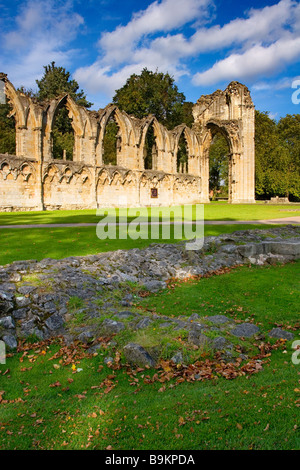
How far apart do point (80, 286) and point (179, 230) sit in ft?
23.7

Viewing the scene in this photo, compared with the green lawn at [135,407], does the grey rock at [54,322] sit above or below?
Result: above

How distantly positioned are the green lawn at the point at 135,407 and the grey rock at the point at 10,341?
260mm

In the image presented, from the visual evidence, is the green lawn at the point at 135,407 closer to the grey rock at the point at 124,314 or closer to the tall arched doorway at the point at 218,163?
the grey rock at the point at 124,314

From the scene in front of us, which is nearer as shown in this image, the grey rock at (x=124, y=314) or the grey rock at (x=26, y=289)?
the grey rock at (x=124, y=314)

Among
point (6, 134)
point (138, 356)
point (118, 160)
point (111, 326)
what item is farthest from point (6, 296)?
point (6, 134)

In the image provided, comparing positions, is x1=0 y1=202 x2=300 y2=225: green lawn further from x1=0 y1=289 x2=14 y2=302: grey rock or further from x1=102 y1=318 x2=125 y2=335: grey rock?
x1=102 y1=318 x2=125 y2=335: grey rock

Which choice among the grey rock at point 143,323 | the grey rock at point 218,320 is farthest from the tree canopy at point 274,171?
the grey rock at point 143,323

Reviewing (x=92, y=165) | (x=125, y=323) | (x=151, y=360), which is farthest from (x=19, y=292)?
(x=92, y=165)

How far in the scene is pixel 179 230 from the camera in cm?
1392

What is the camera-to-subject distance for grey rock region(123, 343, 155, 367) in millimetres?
4664

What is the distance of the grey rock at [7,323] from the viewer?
219 inches

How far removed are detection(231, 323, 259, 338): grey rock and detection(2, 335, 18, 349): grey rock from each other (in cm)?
327

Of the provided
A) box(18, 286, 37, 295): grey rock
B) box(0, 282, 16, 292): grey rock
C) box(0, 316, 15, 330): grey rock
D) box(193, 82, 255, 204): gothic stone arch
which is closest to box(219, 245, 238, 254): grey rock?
box(18, 286, 37, 295): grey rock

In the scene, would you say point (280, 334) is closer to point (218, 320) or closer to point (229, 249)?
point (218, 320)
